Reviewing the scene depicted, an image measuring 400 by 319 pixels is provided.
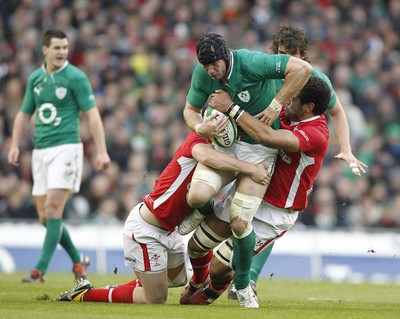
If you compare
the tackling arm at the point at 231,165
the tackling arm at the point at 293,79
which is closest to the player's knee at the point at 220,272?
the tackling arm at the point at 231,165

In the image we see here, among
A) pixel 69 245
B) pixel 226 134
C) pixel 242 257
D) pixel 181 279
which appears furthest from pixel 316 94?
pixel 69 245

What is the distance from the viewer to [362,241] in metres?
16.9

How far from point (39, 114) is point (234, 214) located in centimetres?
436

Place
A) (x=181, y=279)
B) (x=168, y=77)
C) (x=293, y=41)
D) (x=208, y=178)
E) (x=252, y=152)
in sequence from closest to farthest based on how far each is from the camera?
(x=208, y=178)
(x=252, y=152)
(x=181, y=279)
(x=293, y=41)
(x=168, y=77)

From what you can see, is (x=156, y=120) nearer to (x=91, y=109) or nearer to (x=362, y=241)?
(x=362, y=241)

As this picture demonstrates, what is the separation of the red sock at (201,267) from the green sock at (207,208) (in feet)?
1.59

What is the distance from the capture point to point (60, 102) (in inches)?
523

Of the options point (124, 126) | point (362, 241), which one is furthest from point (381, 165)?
point (124, 126)

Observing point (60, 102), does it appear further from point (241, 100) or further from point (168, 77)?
point (168, 77)

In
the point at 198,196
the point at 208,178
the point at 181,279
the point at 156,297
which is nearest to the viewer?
the point at 198,196

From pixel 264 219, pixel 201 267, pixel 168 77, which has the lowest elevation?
pixel 201 267

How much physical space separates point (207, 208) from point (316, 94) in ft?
4.65

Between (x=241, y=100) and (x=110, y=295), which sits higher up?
(x=241, y=100)

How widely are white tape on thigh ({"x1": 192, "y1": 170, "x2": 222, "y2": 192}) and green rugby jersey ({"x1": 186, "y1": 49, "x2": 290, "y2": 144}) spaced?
1.53ft
